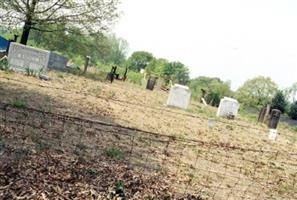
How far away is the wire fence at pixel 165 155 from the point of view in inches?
261

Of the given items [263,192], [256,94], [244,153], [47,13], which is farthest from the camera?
[256,94]

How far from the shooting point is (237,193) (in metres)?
6.71

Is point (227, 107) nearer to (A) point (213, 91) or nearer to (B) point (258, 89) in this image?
(A) point (213, 91)

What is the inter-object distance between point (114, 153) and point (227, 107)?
46.8 ft

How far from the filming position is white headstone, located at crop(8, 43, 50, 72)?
18391 mm

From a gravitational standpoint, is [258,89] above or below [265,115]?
above

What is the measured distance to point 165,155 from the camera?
797 cm

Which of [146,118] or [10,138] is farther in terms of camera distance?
[146,118]

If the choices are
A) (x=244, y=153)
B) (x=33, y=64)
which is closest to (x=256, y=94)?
(x=33, y=64)

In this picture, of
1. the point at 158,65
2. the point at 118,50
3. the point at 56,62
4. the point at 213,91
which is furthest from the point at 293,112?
the point at 118,50

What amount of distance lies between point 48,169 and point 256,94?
51314mm

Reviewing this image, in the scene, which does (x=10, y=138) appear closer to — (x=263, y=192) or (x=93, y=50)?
(x=263, y=192)

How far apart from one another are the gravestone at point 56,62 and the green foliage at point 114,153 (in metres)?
21.6

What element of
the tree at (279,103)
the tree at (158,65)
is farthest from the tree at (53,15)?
the tree at (158,65)
